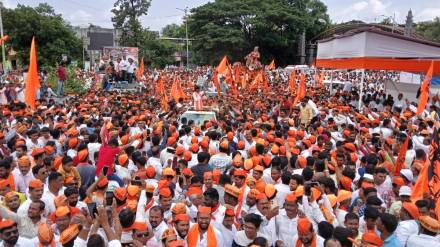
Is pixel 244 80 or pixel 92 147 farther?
pixel 244 80

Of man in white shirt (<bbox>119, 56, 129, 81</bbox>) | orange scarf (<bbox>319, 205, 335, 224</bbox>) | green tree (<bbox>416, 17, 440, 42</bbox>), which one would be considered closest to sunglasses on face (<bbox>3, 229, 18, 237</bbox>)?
orange scarf (<bbox>319, 205, 335, 224</bbox>)

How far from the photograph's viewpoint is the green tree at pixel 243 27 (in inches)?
1454

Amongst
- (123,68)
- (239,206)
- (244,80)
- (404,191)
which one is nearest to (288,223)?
(239,206)

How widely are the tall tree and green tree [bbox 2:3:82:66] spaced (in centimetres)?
767

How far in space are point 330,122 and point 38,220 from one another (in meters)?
6.77

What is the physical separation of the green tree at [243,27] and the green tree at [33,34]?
12.1m

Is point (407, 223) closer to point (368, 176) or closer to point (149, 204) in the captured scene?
point (368, 176)

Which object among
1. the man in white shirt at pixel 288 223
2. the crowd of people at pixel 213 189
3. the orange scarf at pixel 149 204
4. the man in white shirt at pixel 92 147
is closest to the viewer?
the crowd of people at pixel 213 189

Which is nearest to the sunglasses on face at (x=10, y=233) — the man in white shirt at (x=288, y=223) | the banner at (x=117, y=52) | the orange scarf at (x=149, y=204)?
the orange scarf at (x=149, y=204)

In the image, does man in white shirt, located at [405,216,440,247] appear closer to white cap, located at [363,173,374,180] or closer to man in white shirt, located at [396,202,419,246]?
man in white shirt, located at [396,202,419,246]

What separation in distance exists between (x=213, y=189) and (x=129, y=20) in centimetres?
3980

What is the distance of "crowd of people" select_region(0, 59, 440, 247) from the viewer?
3623mm

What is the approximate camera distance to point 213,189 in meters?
4.37

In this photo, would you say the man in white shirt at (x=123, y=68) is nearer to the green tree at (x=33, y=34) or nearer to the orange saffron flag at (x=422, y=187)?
the green tree at (x=33, y=34)
